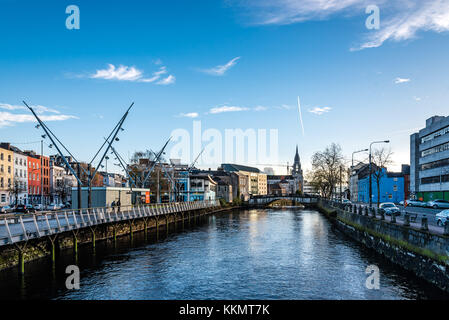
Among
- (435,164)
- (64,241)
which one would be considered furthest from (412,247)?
(435,164)

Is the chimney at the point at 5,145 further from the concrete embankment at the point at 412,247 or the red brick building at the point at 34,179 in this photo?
the concrete embankment at the point at 412,247

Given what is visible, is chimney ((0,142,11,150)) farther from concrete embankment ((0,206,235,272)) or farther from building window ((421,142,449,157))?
building window ((421,142,449,157))

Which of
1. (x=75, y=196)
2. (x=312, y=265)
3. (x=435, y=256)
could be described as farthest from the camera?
(x=75, y=196)

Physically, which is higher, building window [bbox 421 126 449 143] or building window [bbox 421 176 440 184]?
building window [bbox 421 126 449 143]

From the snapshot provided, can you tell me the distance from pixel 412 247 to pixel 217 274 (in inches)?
481

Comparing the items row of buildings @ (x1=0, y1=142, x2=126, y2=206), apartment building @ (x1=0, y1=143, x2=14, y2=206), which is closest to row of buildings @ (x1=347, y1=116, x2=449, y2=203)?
row of buildings @ (x1=0, y1=142, x2=126, y2=206)

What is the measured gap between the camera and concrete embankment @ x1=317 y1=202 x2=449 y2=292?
20078mm

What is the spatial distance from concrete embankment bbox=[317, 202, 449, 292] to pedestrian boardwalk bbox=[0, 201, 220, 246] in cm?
2291

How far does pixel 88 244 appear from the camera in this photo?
36188 millimetres

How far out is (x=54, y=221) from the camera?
31938 millimetres
